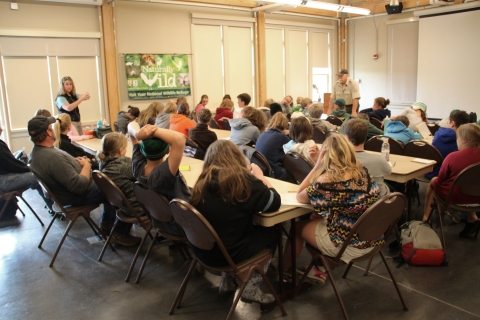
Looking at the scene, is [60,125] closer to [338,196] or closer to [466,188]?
[338,196]

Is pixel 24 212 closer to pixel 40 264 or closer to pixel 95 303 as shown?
pixel 40 264

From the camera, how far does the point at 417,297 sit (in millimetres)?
2670

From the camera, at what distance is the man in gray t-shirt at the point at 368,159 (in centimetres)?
292

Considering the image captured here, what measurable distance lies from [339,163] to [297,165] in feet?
3.92

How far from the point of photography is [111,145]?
3398 millimetres

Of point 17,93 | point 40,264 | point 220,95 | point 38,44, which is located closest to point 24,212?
point 40,264

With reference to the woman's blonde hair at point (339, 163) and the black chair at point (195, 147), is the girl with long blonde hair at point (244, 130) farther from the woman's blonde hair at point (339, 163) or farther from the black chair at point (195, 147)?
the woman's blonde hair at point (339, 163)

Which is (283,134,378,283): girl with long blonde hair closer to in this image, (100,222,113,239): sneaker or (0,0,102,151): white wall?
(100,222,113,239): sneaker

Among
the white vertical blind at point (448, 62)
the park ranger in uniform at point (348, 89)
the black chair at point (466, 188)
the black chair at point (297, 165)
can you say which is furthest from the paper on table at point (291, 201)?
the white vertical blind at point (448, 62)

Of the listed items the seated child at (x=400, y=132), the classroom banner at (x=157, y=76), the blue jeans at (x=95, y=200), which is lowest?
the blue jeans at (x=95, y=200)

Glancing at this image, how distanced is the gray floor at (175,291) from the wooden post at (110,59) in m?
4.78

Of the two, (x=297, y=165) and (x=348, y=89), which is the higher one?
(x=348, y=89)

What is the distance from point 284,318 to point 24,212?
11.8ft

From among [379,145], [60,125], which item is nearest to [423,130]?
[379,145]
